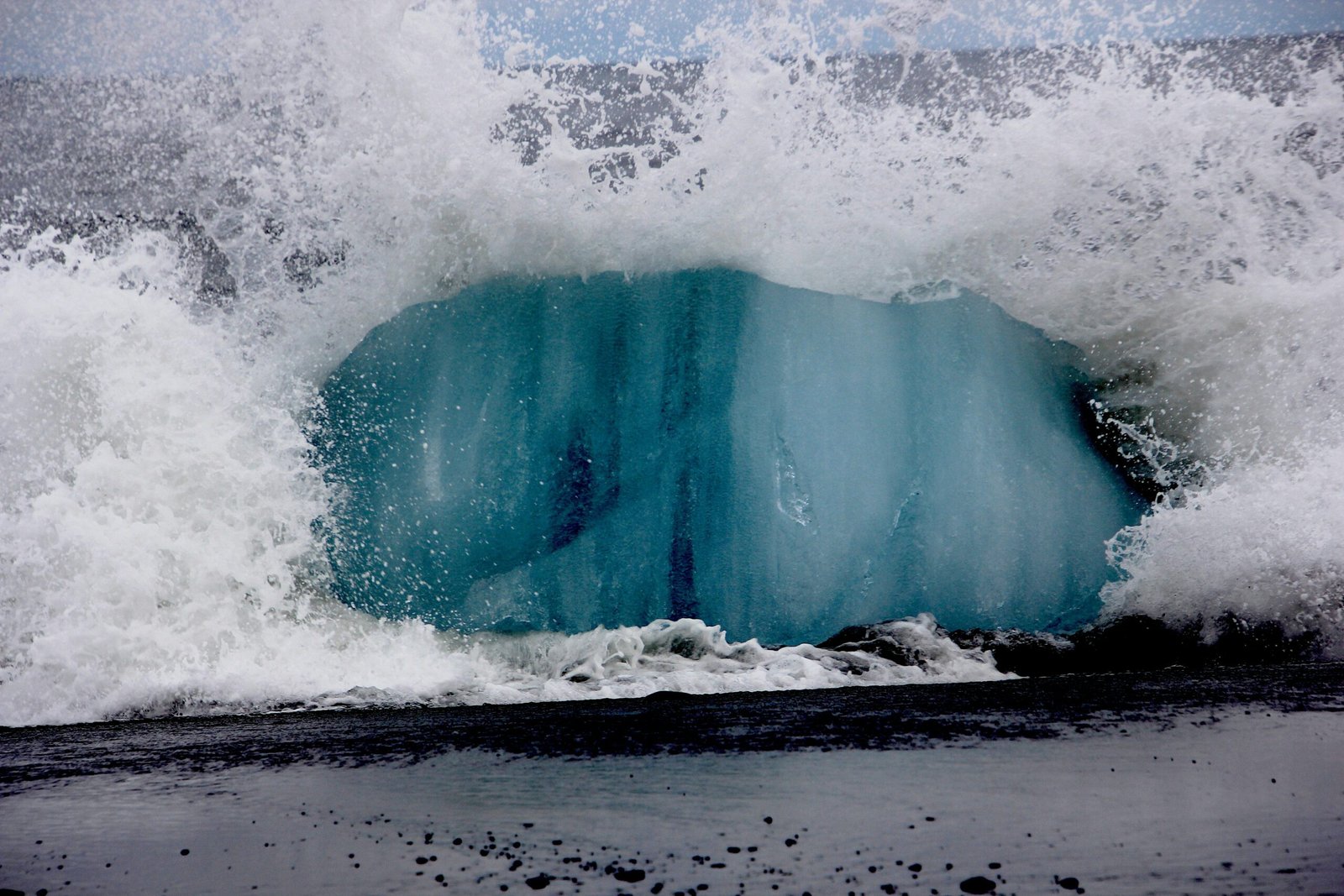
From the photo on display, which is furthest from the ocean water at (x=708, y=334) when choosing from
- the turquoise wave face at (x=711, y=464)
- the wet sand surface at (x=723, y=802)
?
the wet sand surface at (x=723, y=802)

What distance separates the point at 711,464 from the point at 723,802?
2.42 meters

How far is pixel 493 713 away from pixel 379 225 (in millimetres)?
2136

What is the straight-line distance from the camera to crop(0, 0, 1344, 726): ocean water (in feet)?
11.6

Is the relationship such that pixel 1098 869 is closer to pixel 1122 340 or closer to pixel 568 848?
pixel 568 848

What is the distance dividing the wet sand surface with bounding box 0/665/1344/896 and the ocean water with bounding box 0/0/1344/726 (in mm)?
1288

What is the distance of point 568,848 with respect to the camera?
4.05ft

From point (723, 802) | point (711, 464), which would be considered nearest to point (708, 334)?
point (711, 464)

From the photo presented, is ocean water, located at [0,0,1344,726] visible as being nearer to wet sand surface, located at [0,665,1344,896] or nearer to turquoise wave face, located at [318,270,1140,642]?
turquoise wave face, located at [318,270,1140,642]

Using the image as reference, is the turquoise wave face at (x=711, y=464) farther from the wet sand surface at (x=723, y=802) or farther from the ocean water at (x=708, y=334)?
the wet sand surface at (x=723, y=802)

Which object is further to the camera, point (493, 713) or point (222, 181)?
point (222, 181)

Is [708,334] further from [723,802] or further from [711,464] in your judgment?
[723,802]

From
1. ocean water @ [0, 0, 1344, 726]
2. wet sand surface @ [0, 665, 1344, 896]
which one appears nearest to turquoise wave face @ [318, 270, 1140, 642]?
ocean water @ [0, 0, 1344, 726]

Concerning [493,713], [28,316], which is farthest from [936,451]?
[28,316]

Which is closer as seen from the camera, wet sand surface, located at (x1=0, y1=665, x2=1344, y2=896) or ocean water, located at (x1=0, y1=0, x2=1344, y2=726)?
wet sand surface, located at (x1=0, y1=665, x2=1344, y2=896)
